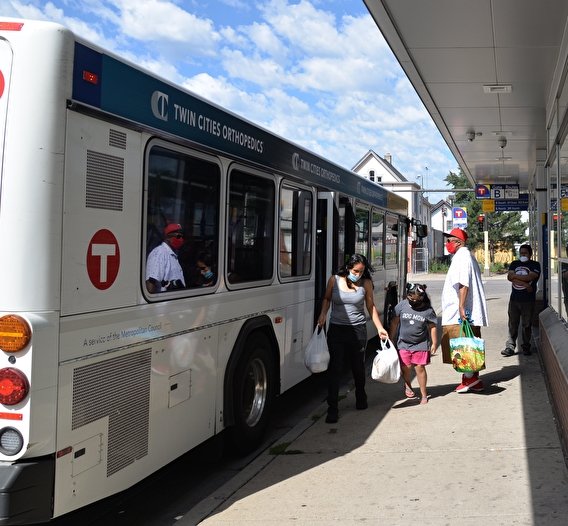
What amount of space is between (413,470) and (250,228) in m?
2.34

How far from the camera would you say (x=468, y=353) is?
7.53m

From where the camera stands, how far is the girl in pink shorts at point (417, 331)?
7.45m

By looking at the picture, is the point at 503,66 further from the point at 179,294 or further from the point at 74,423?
the point at 74,423

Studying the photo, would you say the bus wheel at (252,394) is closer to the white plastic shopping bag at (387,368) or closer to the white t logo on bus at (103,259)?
the white plastic shopping bag at (387,368)

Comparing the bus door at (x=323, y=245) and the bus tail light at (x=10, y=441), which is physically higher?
the bus door at (x=323, y=245)

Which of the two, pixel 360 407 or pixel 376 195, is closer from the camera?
pixel 360 407

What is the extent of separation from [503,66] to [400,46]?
1547 mm

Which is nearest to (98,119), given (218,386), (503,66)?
(218,386)

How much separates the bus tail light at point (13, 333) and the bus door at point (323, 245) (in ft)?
15.4

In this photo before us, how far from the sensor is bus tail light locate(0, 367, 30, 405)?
342 centimetres

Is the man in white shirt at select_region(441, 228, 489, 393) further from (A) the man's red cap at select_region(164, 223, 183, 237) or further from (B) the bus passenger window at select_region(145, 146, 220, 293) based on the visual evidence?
(A) the man's red cap at select_region(164, 223, 183, 237)

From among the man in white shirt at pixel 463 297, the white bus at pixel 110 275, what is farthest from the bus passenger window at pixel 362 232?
the white bus at pixel 110 275

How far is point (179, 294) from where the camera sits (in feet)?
15.5

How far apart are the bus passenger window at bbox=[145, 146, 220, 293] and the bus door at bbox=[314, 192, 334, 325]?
2.74 meters
